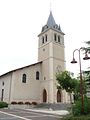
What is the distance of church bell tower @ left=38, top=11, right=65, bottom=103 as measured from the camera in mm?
35594

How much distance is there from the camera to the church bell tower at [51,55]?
35.6 meters

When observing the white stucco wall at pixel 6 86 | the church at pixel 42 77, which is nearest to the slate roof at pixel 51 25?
the church at pixel 42 77

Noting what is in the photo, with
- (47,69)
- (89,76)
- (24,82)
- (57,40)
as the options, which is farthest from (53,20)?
(89,76)

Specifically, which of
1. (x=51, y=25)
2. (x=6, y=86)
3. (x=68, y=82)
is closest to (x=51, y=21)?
(x=51, y=25)

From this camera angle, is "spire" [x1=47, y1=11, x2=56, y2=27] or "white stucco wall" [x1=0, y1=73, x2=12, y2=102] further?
"spire" [x1=47, y1=11, x2=56, y2=27]

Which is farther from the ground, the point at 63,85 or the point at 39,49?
the point at 39,49

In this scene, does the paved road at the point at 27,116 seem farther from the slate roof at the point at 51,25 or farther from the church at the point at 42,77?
the slate roof at the point at 51,25

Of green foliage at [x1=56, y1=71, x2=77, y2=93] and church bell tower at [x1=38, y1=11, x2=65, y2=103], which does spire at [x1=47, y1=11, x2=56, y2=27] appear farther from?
green foliage at [x1=56, y1=71, x2=77, y2=93]

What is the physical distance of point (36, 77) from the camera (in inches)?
1475

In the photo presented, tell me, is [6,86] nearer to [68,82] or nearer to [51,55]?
[51,55]

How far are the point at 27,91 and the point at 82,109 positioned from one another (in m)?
23.5

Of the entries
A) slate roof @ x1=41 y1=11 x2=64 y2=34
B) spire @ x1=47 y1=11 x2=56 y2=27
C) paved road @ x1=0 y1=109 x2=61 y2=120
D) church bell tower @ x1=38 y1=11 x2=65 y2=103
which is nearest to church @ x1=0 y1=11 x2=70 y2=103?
church bell tower @ x1=38 y1=11 x2=65 y2=103

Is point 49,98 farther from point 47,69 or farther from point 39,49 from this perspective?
point 39,49

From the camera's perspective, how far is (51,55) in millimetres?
37312
